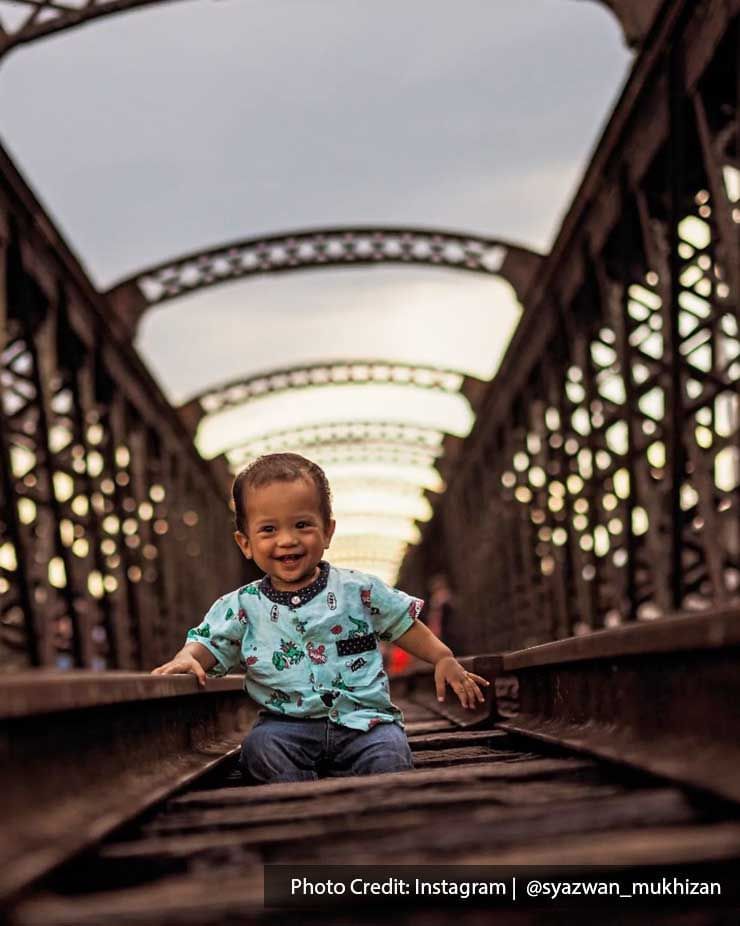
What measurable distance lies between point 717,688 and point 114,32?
35.0ft

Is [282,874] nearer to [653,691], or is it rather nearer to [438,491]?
[653,691]

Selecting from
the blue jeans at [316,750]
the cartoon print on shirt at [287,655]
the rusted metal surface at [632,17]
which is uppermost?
the rusted metal surface at [632,17]

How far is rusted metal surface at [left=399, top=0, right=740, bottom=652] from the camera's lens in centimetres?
873

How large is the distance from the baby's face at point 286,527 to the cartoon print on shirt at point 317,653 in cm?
24

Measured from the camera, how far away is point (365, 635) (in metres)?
4.46

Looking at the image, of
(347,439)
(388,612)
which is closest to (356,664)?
(388,612)

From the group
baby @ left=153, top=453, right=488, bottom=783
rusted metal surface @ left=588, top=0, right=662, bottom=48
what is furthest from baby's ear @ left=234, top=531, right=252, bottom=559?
rusted metal surface @ left=588, top=0, right=662, bottom=48

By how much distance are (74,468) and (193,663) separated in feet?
36.0

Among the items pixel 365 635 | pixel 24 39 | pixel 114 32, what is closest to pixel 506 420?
pixel 114 32

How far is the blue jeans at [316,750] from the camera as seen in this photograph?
4.23 meters

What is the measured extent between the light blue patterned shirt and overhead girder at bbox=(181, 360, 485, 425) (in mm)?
17697
